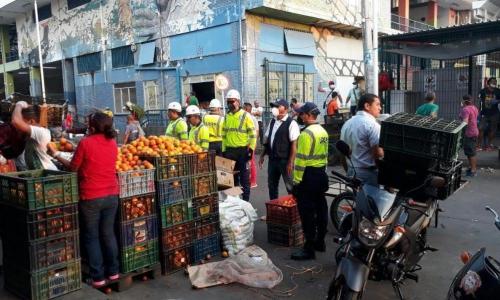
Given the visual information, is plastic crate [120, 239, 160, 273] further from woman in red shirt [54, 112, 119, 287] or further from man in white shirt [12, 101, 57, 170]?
man in white shirt [12, 101, 57, 170]

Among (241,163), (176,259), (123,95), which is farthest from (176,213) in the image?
(123,95)

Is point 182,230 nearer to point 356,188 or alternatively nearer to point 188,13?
point 356,188

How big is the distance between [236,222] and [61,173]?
2308 millimetres

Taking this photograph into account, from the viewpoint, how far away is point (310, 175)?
5.30 metres

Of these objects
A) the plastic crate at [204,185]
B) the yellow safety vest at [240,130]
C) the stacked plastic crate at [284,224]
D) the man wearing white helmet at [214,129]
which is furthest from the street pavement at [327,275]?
the man wearing white helmet at [214,129]

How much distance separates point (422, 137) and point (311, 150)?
1442mm

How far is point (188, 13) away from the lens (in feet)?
65.4

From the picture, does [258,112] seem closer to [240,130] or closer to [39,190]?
[240,130]

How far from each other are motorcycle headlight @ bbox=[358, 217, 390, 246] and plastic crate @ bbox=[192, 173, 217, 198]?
2.41 metres

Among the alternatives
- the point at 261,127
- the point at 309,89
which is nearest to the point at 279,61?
the point at 309,89

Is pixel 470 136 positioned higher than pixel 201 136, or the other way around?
pixel 201 136

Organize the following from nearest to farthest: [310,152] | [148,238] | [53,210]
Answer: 1. [53,210]
2. [148,238]
3. [310,152]

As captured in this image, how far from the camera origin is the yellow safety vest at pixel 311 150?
17.3 feet

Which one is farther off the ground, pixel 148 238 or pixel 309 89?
pixel 309 89
